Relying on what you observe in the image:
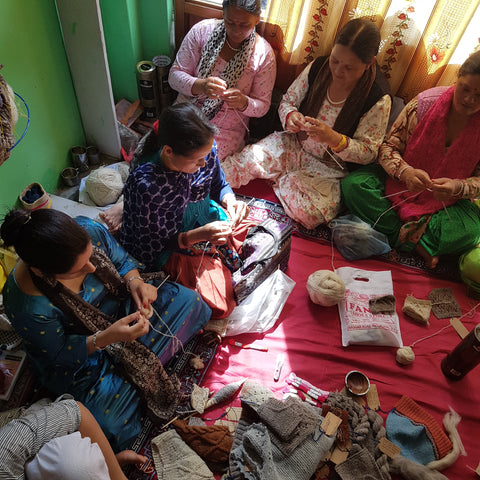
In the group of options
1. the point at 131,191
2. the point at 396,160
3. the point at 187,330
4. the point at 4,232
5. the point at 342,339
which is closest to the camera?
the point at 4,232

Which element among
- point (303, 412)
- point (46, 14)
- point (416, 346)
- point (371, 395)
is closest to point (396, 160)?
point (416, 346)

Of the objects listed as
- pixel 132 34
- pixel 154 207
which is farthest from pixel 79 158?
pixel 154 207

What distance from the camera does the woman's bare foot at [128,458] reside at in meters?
1.56

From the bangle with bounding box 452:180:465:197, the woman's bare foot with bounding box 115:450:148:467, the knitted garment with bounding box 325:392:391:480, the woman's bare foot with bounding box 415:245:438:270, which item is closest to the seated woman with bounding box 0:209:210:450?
the woman's bare foot with bounding box 115:450:148:467

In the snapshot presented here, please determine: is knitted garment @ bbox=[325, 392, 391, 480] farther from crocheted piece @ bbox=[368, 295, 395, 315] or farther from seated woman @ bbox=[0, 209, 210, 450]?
seated woman @ bbox=[0, 209, 210, 450]

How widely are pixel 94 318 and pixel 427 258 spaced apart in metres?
2.03

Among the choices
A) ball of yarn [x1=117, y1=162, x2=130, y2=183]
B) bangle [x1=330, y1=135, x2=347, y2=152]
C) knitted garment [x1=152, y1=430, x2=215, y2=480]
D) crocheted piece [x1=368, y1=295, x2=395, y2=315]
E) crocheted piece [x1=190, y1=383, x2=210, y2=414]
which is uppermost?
bangle [x1=330, y1=135, x2=347, y2=152]

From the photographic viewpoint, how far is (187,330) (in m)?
1.86

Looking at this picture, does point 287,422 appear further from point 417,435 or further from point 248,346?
point 417,435

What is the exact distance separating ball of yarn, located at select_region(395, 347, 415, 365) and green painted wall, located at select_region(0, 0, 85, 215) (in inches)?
91.5

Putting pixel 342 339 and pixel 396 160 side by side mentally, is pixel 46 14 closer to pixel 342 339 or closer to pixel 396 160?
pixel 396 160

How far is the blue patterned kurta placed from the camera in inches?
67.5

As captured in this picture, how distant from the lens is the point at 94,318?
154 cm

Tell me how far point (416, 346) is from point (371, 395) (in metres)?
0.42
